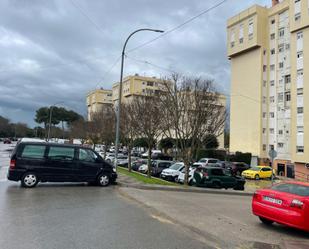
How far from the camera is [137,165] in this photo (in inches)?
1406

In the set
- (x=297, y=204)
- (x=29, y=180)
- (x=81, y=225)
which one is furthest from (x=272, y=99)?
(x=81, y=225)

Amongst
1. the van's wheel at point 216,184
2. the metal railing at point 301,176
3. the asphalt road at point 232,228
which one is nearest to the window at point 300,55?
the metal railing at point 301,176

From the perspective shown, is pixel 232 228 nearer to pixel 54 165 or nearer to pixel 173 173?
pixel 54 165

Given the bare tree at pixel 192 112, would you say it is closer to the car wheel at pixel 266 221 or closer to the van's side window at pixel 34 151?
the van's side window at pixel 34 151

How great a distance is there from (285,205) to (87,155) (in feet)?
30.3

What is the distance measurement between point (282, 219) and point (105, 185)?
29.4ft

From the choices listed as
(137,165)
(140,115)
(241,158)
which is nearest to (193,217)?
(140,115)

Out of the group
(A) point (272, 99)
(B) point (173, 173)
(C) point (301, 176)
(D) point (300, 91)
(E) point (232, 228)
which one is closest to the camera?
(E) point (232, 228)

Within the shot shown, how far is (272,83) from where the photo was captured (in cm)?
5138

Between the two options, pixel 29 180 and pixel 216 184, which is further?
pixel 216 184

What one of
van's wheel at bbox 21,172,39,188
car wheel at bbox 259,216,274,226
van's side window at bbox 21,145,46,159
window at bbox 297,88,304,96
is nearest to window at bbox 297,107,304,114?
window at bbox 297,88,304,96

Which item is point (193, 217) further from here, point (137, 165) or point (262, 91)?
point (262, 91)

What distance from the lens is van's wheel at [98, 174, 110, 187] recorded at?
1538cm

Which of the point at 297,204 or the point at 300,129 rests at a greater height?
the point at 300,129
